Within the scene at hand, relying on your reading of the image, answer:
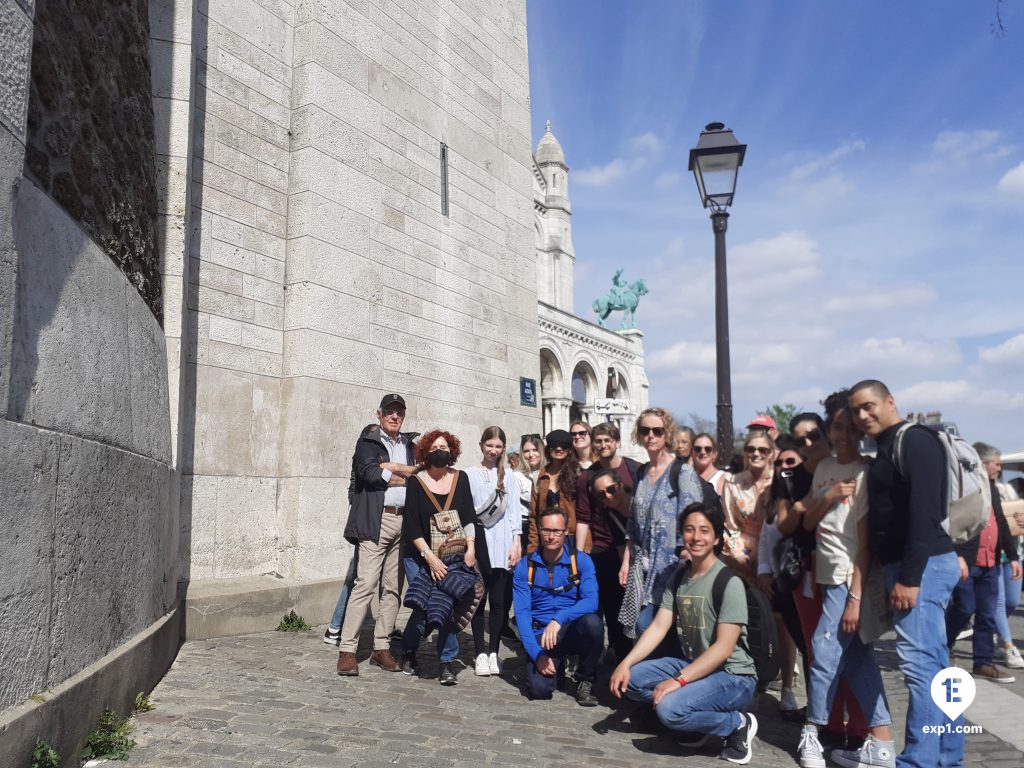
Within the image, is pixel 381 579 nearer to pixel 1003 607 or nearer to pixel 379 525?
pixel 379 525

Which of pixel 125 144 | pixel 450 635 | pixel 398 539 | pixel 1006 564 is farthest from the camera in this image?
pixel 1006 564

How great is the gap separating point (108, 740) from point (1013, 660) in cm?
686

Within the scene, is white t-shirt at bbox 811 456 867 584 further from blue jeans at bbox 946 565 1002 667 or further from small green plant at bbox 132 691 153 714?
small green plant at bbox 132 691 153 714

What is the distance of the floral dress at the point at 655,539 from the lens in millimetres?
4789

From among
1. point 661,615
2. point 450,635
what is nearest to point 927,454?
point 661,615

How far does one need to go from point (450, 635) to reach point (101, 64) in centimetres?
421

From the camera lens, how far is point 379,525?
18.6 ft

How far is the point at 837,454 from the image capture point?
425 cm

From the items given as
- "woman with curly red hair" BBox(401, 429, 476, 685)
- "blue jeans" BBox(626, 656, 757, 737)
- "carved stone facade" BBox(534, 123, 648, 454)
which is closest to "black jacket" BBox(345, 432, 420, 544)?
"woman with curly red hair" BBox(401, 429, 476, 685)

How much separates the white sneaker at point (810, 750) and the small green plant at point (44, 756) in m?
3.46

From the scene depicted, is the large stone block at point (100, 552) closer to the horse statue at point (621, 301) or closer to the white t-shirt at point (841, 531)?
the white t-shirt at point (841, 531)

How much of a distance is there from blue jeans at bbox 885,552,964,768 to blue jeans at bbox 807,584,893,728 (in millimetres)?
334

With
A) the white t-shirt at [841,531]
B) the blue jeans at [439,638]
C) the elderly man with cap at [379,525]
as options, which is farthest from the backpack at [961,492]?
the elderly man with cap at [379,525]

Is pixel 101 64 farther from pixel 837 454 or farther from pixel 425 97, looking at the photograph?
pixel 425 97
